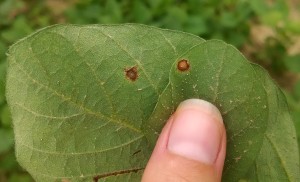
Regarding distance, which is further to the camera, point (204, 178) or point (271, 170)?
point (271, 170)

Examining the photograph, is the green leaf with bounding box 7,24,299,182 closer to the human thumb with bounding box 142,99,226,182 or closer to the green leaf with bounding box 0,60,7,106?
the human thumb with bounding box 142,99,226,182

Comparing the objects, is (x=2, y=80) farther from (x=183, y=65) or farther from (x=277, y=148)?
(x=277, y=148)

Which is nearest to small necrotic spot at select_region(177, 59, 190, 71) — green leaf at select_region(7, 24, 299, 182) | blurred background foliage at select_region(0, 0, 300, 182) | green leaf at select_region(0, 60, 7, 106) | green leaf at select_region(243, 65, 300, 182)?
green leaf at select_region(7, 24, 299, 182)

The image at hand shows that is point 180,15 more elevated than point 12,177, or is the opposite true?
point 180,15

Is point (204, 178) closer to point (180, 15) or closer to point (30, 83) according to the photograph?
point (30, 83)

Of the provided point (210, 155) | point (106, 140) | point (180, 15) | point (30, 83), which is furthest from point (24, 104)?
point (180, 15)

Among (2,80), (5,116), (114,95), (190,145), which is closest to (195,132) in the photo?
(190,145)
